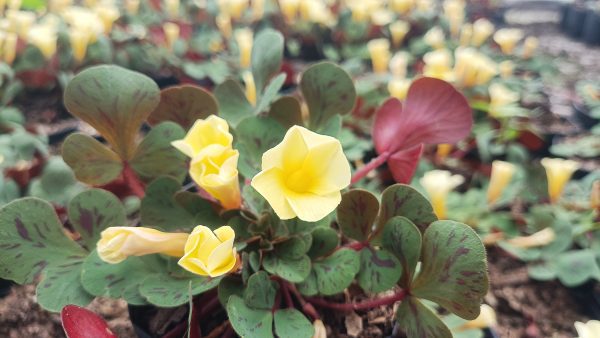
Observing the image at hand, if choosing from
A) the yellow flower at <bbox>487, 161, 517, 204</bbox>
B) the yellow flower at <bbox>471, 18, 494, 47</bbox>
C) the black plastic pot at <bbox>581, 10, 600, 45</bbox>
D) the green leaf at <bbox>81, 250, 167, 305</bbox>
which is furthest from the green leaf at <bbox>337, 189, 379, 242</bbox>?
the black plastic pot at <bbox>581, 10, 600, 45</bbox>

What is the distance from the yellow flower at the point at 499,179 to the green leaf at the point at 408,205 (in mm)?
588

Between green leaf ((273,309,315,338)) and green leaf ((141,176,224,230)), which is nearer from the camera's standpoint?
green leaf ((273,309,315,338))

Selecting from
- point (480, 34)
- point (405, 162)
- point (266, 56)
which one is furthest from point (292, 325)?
point (480, 34)

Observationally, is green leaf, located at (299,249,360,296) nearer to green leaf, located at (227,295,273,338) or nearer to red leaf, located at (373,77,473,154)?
green leaf, located at (227,295,273,338)

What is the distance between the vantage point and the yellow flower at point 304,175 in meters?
0.46

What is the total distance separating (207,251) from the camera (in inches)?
18.1

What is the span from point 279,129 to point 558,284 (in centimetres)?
82

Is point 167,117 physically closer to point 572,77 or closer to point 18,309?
point 18,309

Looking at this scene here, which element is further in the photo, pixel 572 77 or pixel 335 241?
pixel 572 77

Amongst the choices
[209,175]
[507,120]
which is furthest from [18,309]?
[507,120]

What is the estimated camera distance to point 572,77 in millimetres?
2348

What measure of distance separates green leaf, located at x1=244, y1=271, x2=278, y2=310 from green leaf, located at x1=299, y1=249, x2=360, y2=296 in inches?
Answer: 1.8

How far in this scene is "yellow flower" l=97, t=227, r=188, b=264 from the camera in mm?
480

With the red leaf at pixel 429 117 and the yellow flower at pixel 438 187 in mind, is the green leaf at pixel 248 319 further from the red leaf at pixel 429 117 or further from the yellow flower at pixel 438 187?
the yellow flower at pixel 438 187
